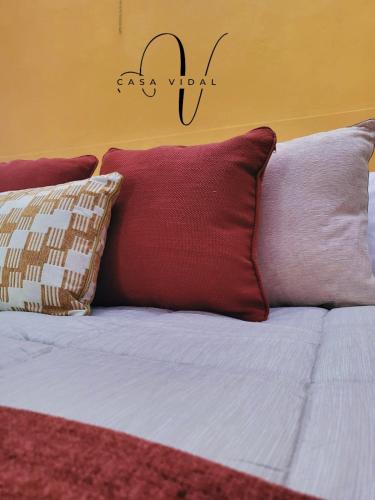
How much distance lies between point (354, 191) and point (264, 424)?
0.81m

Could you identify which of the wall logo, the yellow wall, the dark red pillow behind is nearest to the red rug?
the dark red pillow behind

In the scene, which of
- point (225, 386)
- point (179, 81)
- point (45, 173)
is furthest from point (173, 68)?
point (225, 386)

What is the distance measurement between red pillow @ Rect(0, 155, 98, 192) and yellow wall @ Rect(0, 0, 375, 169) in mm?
663

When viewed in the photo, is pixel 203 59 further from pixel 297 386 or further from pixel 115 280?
pixel 297 386

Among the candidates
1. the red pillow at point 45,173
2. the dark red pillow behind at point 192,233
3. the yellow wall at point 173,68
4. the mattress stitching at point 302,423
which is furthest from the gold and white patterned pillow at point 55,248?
the yellow wall at point 173,68

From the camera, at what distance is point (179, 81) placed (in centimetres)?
186

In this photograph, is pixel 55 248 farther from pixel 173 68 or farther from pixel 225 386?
pixel 173 68

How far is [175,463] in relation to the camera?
29 cm

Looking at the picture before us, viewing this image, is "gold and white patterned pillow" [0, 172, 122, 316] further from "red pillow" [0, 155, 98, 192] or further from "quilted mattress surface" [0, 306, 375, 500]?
"red pillow" [0, 155, 98, 192]

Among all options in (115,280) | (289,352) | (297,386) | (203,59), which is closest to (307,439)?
(297,386)

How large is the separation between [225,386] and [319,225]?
2.11ft

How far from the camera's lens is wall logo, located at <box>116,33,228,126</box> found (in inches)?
71.5

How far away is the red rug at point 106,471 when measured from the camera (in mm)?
263

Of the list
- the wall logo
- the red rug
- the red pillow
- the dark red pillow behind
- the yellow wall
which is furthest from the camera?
the wall logo
